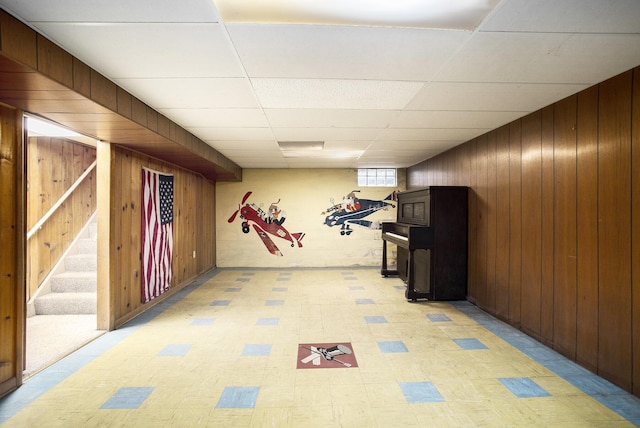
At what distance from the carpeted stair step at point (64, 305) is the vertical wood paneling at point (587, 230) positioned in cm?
527

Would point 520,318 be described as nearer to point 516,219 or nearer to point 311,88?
point 516,219

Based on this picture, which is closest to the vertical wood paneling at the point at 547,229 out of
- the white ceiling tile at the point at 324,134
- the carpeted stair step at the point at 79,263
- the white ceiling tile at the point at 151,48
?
the white ceiling tile at the point at 324,134

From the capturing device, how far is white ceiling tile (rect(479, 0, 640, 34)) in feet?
5.20

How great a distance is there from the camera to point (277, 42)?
1.94 meters

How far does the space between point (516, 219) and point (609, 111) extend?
1455mm

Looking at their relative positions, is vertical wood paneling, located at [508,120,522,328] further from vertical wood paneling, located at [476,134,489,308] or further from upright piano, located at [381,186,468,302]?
upright piano, located at [381,186,468,302]

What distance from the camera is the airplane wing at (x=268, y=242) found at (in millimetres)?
7457

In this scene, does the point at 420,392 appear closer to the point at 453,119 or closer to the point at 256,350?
the point at 256,350

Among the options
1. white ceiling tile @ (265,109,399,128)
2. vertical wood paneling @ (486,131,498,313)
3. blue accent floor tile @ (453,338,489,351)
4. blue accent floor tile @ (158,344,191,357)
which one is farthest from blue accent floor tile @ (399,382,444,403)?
white ceiling tile @ (265,109,399,128)

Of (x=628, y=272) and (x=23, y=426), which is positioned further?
(x=628, y=272)

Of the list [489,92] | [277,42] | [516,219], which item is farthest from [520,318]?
[277,42]

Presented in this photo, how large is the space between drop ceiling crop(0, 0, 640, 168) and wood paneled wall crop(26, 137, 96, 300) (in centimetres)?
250

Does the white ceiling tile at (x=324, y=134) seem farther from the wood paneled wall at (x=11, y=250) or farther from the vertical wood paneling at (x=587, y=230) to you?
the wood paneled wall at (x=11, y=250)

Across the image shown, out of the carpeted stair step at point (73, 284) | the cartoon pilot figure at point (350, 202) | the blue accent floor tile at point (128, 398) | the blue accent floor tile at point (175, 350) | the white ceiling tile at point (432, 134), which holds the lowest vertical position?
the blue accent floor tile at point (128, 398)
